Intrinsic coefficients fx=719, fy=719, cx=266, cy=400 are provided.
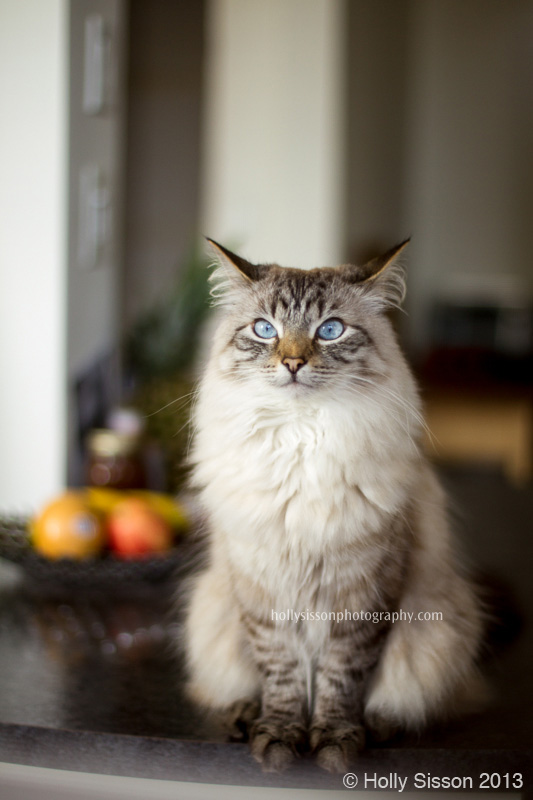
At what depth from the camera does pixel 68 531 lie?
1.36 meters

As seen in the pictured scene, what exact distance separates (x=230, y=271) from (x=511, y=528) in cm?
121

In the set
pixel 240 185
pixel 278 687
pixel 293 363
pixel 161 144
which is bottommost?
pixel 278 687

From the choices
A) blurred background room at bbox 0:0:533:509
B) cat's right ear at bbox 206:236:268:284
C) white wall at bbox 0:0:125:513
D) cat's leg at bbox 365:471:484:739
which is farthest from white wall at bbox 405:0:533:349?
cat's right ear at bbox 206:236:268:284

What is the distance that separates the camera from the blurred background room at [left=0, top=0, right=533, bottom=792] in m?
→ 1.67

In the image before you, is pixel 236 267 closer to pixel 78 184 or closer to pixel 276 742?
pixel 276 742

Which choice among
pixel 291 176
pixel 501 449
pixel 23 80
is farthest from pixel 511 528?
pixel 501 449

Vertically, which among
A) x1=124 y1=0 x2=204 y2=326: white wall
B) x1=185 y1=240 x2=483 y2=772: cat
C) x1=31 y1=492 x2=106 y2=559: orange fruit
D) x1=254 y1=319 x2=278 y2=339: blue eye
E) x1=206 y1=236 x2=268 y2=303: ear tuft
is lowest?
x1=31 y1=492 x2=106 y2=559: orange fruit

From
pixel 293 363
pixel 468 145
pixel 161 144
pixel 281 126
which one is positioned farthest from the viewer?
pixel 468 145

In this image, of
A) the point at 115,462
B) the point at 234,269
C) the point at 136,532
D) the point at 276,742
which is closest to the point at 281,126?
the point at 115,462

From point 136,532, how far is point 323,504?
0.65m

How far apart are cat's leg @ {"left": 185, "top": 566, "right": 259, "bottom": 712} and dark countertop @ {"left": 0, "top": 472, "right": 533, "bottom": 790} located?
0.12 ft

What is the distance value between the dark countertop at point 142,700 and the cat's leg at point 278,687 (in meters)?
0.04

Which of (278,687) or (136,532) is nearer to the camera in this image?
(278,687)

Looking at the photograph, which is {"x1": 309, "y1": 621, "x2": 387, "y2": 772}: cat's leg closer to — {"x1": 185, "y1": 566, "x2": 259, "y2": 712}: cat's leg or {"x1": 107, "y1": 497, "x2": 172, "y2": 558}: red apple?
{"x1": 185, "y1": 566, "x2": 259, "y2": 712}: cat's leg
